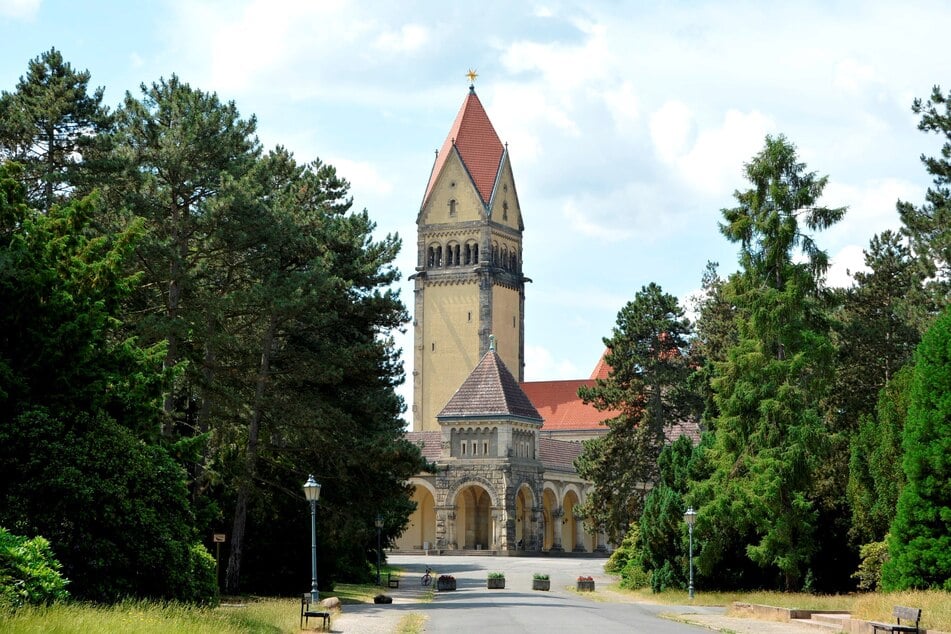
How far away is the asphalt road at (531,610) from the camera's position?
24.0 metres

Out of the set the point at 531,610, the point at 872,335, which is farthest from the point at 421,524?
the point at 531,610

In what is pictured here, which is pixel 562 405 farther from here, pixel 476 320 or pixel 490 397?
pixel 490 397

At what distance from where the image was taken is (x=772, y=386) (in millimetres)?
37188

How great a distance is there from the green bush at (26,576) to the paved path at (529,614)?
8.31 m

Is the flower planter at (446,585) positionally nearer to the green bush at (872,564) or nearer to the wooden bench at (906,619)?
the green bush at (872,564)

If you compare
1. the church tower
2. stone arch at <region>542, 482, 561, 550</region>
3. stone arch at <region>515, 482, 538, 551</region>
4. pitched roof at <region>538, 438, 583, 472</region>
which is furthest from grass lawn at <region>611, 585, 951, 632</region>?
the church tower

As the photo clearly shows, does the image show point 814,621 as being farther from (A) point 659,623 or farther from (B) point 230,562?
(B) point 230,562

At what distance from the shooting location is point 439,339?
96.8 m

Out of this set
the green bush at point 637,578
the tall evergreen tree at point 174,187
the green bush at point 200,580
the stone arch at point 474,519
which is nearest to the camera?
the green bush at point 200,580

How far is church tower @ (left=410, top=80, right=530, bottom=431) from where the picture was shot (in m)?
95.9

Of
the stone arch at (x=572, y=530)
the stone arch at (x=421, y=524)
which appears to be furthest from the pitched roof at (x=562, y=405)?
the stone arch at (x=421, y=524)

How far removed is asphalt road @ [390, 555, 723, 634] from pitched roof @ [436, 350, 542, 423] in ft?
56.4

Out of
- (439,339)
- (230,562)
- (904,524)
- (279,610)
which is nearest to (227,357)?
(230,562)

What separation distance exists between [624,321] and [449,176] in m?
41.9
